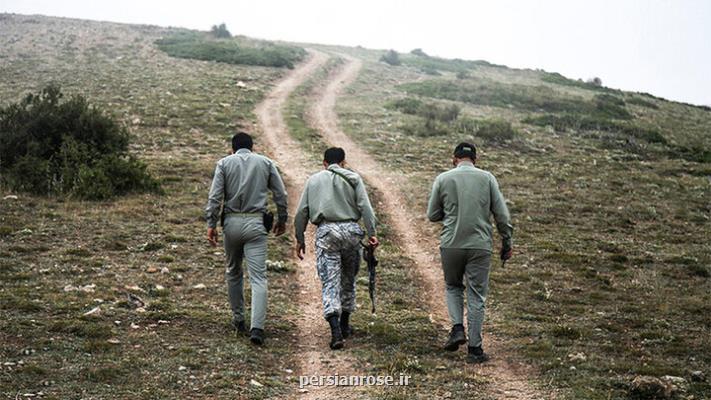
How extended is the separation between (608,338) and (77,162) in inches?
525

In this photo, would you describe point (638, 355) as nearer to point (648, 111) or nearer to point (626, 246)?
point (626, 246)

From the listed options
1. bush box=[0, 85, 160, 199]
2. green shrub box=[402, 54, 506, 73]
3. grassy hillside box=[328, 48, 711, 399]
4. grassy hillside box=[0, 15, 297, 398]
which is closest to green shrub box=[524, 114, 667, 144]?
grassy hillside box=[328, 48, 711, 399]

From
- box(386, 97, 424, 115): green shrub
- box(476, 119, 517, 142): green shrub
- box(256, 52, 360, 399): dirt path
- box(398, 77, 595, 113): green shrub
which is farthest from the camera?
box(398, 77, 595, 113): green shrub

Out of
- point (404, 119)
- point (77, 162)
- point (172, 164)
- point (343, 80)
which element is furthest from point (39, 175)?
point (343, 80)

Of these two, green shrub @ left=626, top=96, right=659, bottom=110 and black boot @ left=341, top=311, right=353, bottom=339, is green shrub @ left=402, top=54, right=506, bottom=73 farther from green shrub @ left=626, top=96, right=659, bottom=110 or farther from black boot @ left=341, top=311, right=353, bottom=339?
black boot @ left=341, top=311, right=353, bottom=339

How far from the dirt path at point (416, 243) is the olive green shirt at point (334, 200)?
7.34ft

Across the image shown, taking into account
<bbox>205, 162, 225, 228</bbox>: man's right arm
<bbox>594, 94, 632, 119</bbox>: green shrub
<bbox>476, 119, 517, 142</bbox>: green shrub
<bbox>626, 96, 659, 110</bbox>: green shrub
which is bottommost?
<bbox>205, 162, 225, 228</bbox>: man's right arm

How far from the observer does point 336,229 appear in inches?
328

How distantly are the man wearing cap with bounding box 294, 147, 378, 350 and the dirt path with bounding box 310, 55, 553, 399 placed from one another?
180 centimetres

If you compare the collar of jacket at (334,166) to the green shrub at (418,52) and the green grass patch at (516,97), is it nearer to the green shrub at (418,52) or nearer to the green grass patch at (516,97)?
the green grass patch at (516,97)

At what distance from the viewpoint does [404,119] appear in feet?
108

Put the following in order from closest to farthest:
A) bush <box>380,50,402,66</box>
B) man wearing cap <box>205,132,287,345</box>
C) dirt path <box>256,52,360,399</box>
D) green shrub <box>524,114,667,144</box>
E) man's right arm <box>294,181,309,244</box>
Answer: dirt path <box>256,52,360,399</box> → man wearing cap <box>205,132,287,345</box> → man's right arm <box>294,181,309,244</box> → green shrub <box>524,114,667,144</box> → bush <box>380,50,402,66</box>

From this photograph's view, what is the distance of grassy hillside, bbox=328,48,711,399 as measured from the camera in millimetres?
8672

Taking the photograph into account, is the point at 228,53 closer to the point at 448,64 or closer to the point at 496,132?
the point at 496,132
